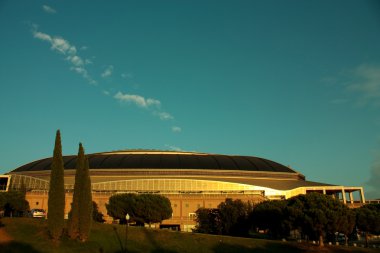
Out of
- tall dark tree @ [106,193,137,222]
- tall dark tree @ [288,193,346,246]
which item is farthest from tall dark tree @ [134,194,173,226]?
tall dark tree @ [288,193,346,246]

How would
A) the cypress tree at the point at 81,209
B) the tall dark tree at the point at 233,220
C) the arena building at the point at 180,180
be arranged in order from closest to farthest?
1. the cypress tree at the point at 81,209
2. the tall dark tree at the point at 233,220
3. the arena building at the point at 180,180

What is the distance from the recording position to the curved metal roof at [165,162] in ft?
324

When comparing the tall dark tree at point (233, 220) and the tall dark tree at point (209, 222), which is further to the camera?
the tall dark tree at point (209, 222)

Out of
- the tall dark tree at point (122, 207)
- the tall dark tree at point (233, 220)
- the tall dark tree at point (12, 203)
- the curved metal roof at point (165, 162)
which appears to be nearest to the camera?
the tall dark tree at point (233, 220)

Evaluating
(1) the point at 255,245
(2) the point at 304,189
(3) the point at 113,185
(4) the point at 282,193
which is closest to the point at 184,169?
(3) the point at 113,185

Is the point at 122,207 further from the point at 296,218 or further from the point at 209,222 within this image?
the point at 296,218

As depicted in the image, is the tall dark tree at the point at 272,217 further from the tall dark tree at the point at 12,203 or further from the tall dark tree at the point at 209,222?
the tall dark tree at the point at 12,203

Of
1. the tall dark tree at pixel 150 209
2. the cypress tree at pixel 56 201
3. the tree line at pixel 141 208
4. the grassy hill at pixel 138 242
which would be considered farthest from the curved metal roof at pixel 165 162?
the cypress tree at pixel 56 201

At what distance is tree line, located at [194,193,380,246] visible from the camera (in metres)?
55.3

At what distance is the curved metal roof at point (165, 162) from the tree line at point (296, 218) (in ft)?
96.6

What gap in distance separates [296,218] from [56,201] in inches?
1334

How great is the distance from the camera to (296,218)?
57688 mm

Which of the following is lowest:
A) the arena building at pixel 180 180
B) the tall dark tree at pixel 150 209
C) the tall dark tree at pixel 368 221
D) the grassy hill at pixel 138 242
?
the grassy hill at pixel 138 242

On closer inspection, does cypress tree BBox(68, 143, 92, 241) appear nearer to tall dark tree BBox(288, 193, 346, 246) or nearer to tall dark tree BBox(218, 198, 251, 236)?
tall dark tree BBox(218, 198, 251, 236)
